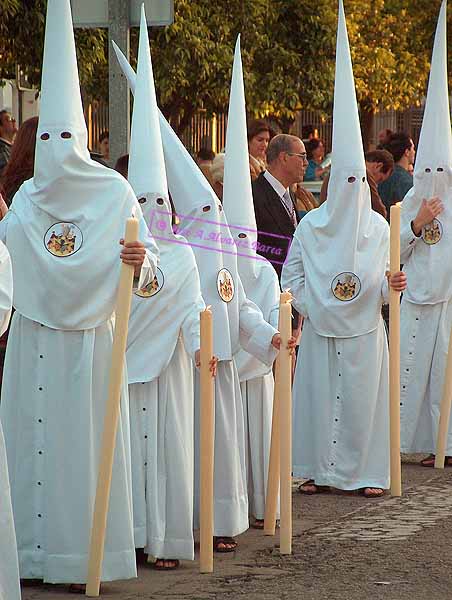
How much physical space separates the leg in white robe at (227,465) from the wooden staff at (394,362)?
1329 millimetres

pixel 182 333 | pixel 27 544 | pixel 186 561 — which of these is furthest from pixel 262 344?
pixel 27 544

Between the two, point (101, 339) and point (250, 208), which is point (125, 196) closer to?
point (101, 339)

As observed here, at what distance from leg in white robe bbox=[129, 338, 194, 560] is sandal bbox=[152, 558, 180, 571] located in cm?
3

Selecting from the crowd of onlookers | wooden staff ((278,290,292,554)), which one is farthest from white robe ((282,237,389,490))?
wooden staff ((278,290,292,554))

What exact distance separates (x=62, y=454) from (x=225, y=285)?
1521 millimetres

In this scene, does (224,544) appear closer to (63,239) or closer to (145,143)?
(63,239)

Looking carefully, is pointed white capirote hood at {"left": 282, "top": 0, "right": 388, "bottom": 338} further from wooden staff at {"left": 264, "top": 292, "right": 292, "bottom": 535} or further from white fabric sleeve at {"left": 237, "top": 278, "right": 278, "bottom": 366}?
wooden staff at {"left": 264, "top": 292, "right": 292, "bottom": 535}

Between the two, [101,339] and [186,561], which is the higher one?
[101,339]

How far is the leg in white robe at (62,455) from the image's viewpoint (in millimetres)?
7418

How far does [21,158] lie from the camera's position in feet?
27.1

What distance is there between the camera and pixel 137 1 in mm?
10648

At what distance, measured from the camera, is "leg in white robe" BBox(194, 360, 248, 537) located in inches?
334

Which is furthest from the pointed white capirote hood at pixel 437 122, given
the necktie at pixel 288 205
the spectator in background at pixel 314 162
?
the spectator in background at pixel 314 162

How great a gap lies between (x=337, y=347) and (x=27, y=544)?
362cm
